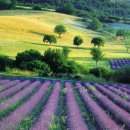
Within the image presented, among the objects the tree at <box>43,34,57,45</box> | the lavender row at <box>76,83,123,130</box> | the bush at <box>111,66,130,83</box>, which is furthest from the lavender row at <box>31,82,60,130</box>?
the tree at <box>43,34,57,45</box>

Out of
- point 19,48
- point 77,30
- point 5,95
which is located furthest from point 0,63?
point 77,30

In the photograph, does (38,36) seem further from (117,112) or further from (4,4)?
(117,112)

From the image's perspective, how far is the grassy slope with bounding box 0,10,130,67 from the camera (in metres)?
87.4

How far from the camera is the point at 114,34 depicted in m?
158

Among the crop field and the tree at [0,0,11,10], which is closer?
the crop field

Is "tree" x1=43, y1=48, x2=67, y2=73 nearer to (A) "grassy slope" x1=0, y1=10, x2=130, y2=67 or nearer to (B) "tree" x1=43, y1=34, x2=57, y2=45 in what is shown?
(A) "grassy slope" x1=0, y1=10, x2=130, y2=67

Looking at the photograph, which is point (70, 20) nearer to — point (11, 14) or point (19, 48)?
point (11, 14)

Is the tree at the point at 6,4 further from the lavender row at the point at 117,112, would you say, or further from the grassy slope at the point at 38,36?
the lavender row at the point at 117,112

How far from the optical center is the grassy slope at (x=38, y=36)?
87.4m

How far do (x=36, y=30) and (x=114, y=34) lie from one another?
46398 millimetres

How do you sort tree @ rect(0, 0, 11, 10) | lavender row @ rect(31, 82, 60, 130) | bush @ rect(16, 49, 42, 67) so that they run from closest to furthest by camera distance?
1. lavender row @ rect(31, 82, 60, 130)
2. bush @ rect(16, 49, 42, 67)
3. tree @ rect(0, 0, 11, 10)

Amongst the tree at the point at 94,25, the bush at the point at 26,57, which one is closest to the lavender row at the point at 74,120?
the bush at the point at 26,57

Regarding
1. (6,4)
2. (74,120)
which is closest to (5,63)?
(74,120)

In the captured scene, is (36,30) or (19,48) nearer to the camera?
(19,48)
